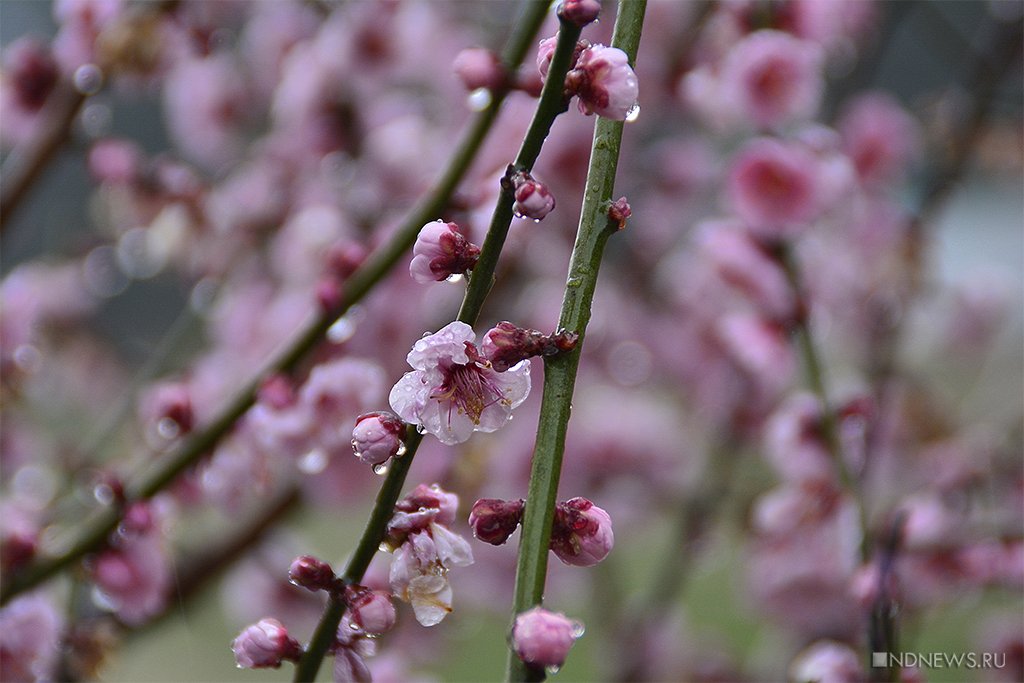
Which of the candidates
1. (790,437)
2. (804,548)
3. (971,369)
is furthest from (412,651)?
(971,369)

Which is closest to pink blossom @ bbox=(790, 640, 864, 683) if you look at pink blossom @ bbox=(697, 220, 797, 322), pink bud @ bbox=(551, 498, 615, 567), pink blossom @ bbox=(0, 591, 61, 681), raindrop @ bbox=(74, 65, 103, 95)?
pink bud @ bbox=(551, 498, 615, 567)

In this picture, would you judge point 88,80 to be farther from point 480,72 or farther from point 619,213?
point 619,213

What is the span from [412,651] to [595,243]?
1208 mm

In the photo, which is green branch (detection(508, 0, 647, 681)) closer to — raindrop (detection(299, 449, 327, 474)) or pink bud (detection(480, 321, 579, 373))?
pink bud (detection(480, 321, 579, 373))

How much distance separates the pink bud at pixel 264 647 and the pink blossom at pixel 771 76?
0.81 metres

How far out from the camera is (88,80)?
0.95 meters

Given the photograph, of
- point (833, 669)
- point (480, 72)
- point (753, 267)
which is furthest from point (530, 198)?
point (753, 267)

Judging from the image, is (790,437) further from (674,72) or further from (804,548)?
(674,72)

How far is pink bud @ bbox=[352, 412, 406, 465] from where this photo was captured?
371 millimetres

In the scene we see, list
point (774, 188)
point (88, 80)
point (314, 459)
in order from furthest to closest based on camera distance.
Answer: point (774, 188), point (88, 80), point (314, 459)

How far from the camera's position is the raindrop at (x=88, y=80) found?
3.11 feet

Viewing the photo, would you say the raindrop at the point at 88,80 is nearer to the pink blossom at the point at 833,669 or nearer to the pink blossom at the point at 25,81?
the pink blossom at the point at 25,81

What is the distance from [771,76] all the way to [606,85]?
0.73 metres

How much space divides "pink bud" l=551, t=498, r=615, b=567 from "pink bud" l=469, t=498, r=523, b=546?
0.7 inches
